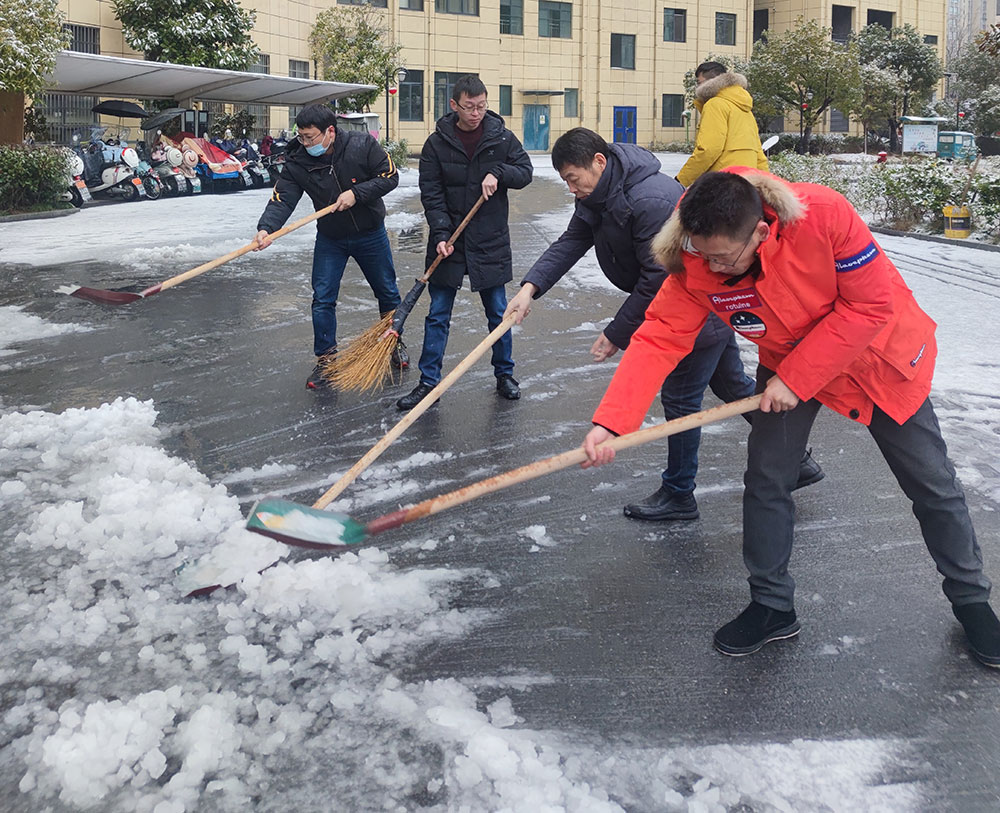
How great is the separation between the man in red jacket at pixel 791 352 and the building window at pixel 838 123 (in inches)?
1914

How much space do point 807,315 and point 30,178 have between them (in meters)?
16.9

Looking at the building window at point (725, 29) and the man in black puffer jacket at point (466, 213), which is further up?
the building window at point (725, 29)

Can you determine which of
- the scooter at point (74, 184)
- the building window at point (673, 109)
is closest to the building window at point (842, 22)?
the building window at point (673, 109)

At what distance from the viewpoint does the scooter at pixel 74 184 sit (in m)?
17.6

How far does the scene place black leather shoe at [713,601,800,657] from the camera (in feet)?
9.77

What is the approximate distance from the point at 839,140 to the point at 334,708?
41.8 metres

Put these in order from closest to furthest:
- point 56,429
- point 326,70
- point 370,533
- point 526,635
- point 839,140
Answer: point 370,533 → point 526,635 → point 56,429 → point 326,70 → point 839,140

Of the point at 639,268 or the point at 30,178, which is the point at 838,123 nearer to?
the point at 30,178

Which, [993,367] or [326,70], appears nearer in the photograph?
[993,367]

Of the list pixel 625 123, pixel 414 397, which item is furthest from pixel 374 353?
pixel 625 123

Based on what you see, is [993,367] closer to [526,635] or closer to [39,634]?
[526,635]

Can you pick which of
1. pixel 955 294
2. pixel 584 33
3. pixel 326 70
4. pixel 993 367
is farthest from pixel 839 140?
pixel 993 367

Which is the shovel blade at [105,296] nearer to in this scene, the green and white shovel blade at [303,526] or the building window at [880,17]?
the green and white shovel blade at [303,526]

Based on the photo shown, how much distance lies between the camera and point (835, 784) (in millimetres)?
2367
